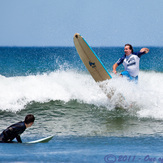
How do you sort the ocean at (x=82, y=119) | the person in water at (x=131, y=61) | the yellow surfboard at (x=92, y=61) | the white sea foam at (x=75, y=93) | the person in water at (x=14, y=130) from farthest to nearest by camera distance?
the yellow surfboard at (x=92, y=61), the white sea foam at (x=75, y=93), the person in water at (x=131, y=61), the person in water at (x=14, y=130), the ocean at (x=82, y=119)

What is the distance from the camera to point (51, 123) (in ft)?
27.2

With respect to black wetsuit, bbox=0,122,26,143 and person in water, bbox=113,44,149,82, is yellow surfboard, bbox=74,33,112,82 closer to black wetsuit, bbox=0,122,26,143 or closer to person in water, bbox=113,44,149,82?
person in water, bbox=113,44,149,82

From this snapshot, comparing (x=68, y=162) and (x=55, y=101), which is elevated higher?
(x=55, y=101)

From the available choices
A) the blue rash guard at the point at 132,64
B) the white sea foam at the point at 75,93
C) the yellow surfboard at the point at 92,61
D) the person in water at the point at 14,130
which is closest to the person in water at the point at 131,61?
the blue rash guard at the point at 132,64

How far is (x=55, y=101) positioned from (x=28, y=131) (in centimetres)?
358

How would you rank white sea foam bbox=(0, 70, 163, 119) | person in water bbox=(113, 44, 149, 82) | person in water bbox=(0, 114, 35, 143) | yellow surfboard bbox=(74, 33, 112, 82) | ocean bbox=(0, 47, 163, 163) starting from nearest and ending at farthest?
ocean bbox=(0, 47, 163, 163), person in water bbox=(0, 114, 35, 143), person in water bbox=(113, 44, 149, 82), white sea foam bbox=(0, 70, 163, 119), yellow surfboard bbox=(74, 33, 112, 82)

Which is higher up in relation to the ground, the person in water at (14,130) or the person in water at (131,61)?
the person in water at (131,61)

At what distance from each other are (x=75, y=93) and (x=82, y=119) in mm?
2627

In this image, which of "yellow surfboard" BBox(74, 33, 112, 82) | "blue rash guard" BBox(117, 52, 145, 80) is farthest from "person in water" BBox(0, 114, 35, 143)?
"yellow surfboard" BBox(74, 33, 112, 82)

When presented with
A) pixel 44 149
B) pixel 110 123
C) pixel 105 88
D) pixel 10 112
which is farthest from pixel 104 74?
pixel 44 149

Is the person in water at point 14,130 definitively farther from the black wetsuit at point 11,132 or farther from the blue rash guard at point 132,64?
the blue rash guard at point 132,64

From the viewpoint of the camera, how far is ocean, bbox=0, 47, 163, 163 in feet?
16.7

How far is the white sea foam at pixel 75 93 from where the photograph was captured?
9.23 meters

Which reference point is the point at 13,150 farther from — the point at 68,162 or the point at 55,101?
the point at 55,101
